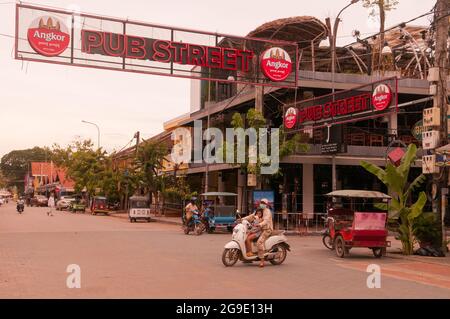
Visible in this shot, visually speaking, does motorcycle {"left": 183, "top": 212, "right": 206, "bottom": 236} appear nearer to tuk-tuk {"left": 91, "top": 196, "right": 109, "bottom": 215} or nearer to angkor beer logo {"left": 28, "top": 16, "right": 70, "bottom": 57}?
angkor beer logo {"left": 28, "top": 16, "right": 70, "bottom": 57}

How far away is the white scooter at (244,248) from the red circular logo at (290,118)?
14.5 metres

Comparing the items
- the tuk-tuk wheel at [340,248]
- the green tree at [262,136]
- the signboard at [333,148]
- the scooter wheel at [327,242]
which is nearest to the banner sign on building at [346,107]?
the green tree at [262,136]

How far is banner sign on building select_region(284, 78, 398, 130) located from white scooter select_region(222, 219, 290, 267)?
984 cm

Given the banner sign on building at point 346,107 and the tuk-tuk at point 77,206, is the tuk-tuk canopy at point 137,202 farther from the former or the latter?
the tuk-tuk at point 77,206

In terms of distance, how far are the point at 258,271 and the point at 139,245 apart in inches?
293

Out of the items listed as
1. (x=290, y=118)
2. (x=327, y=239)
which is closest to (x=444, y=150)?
(x=327, y=239)

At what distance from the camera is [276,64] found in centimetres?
2206

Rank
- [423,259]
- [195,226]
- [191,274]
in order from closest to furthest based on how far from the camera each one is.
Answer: [191,274] < [423,259] < [195,226]

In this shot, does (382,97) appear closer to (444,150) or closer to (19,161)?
(444,150)

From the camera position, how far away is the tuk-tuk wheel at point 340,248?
55.5 feet

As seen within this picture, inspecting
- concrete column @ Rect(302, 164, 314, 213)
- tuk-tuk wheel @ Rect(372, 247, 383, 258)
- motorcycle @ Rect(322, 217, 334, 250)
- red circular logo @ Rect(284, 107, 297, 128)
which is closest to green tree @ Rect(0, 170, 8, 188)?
concrete column @ Rect(302, 164, 314, 213)

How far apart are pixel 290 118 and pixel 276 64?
7034mm

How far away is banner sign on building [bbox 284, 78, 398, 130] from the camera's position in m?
21.9
